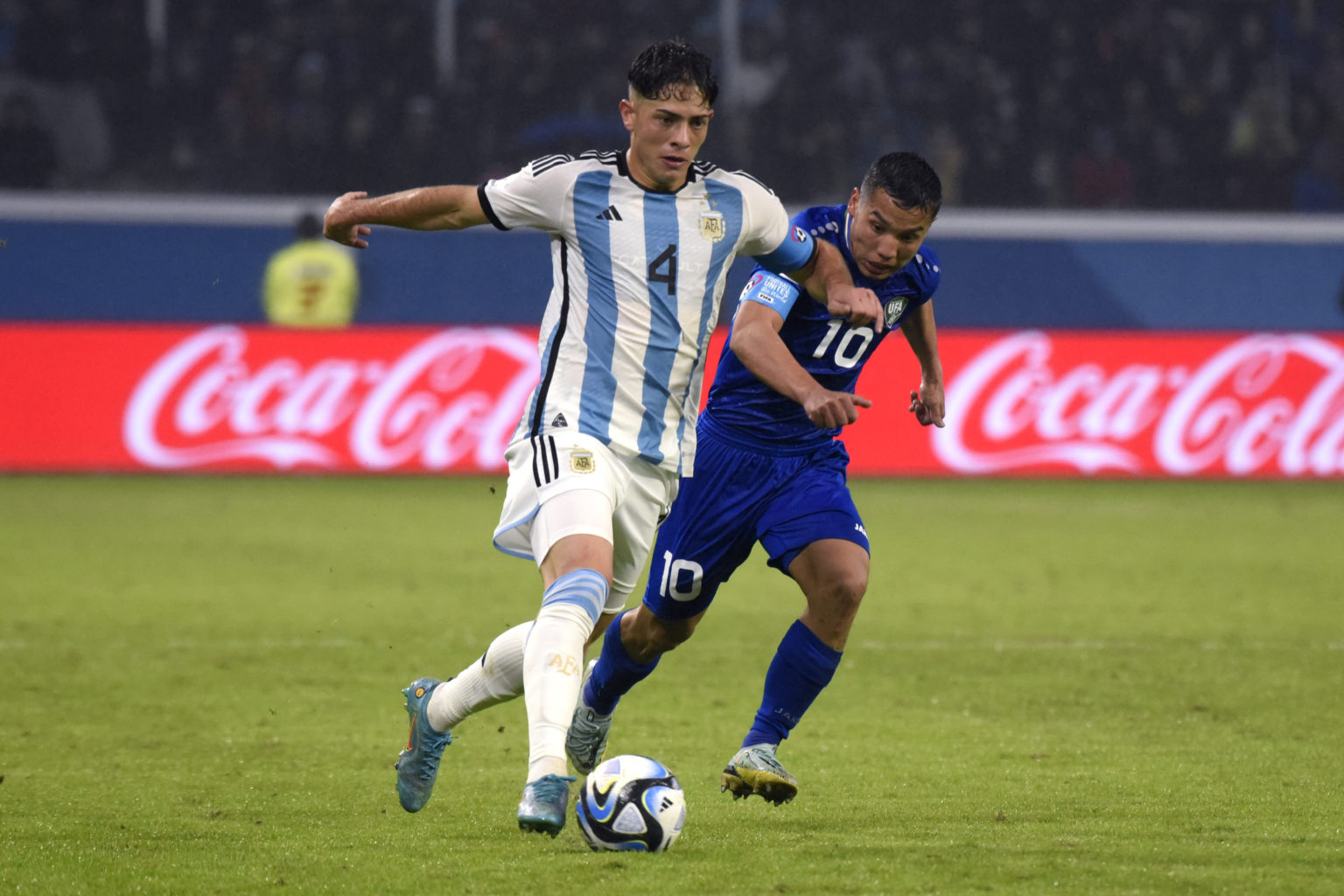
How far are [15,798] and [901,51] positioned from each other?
1581cm

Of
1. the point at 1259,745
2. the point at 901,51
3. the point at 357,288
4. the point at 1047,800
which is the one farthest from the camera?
the point at 901,51

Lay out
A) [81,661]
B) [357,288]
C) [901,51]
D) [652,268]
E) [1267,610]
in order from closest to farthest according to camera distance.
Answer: [652,268]
[81,661]
[1267,610]
[357,288]
[901,51]

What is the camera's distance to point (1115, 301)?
18.2 metres

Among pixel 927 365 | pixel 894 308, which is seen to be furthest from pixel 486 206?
pixel 927 365

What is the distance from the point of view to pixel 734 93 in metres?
18.5

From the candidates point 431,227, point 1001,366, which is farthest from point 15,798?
point 1001,366

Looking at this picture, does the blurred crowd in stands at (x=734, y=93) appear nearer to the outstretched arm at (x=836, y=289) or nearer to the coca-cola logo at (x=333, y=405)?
the coca-cola logo at (x=333, y=405)

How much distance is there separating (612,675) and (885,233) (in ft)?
4.73

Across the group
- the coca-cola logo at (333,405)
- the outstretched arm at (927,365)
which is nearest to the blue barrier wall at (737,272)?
the coca-cola logo at (333,405)

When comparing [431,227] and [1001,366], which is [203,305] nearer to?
[1001,366]

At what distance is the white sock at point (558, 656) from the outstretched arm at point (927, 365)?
1460mm

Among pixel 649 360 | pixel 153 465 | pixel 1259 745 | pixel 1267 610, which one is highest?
pixel 649 360

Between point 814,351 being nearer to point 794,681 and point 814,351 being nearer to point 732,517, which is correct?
point 732,517

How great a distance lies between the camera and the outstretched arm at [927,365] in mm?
5059
